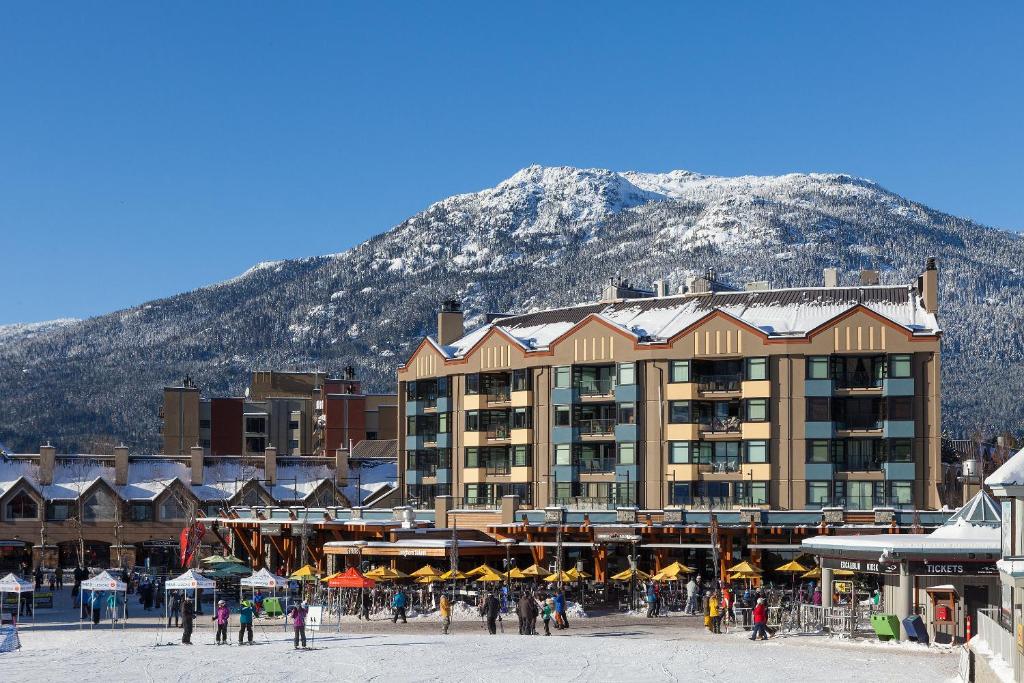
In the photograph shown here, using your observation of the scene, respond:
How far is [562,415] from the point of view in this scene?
104m

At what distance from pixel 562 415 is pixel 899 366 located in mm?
21397

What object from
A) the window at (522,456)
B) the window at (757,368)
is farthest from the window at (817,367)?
the window at (522,456)

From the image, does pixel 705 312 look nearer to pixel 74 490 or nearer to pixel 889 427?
pixel 889 427

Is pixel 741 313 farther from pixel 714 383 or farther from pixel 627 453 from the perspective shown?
pixel 627 453

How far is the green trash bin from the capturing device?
2221 inches

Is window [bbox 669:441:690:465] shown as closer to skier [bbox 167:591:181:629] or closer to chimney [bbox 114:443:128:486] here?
skier [bbox 167:591:181:629]

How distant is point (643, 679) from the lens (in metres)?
47.8

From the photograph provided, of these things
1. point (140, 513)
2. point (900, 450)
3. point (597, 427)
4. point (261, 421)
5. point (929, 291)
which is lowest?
point (140, 513)

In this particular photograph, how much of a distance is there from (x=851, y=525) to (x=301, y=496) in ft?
191

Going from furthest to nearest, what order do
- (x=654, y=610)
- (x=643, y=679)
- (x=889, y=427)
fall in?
1. (x=889, y=427)
2. (x=654, y=610)
3. (x=643, y=679)

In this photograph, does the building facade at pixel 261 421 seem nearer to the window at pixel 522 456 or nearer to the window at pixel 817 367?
the window at pixel 522 456

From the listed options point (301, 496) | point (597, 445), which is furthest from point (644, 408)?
point (301, 496)

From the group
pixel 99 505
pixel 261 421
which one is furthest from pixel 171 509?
pixel 261 421

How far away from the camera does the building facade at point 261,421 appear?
557ft
